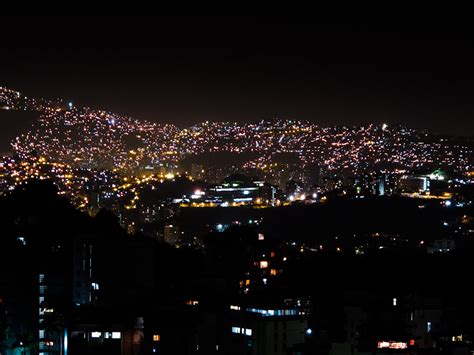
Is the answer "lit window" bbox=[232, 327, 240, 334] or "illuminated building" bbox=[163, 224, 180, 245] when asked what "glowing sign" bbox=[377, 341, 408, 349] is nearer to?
"lit window" bbox=[232, 327, 240, 334]

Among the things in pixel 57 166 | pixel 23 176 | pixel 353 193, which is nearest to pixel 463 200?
pixel 353 193

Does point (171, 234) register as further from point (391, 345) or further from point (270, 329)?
point (391, 345)

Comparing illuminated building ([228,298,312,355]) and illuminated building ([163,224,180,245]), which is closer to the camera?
illuminated building ([228,298,312,355])

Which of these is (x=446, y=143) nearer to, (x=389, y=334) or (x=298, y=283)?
(x=298, y=283)

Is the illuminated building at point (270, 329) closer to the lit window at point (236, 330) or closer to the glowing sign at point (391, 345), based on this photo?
the lit window at point (236, 330)

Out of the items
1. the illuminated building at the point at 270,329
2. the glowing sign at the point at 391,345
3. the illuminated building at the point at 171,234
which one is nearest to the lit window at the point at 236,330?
the illuminated building at the point at 270,329

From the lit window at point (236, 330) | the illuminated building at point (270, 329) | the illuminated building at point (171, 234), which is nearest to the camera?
the illuminated building at point (270, 329)

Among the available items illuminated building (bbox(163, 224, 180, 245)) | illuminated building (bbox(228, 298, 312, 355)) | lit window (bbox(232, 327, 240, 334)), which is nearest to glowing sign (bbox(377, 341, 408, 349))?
illuminated building (bbox(228, 298, 312, 355))

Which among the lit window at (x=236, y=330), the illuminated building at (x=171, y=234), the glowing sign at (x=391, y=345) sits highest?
the illuminated building at (x=171, y=234)

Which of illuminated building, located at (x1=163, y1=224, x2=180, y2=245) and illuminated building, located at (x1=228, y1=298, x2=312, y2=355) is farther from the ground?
illuminated building, located at (x1=163, y1=224, x2=180, y2=245)

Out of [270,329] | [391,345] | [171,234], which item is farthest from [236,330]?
[171,234]

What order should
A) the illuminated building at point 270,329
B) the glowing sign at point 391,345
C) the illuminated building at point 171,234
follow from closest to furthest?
the glowing sign at point 391,345, the illuminated building at point 270,329, the illuminated building at point 171,234
